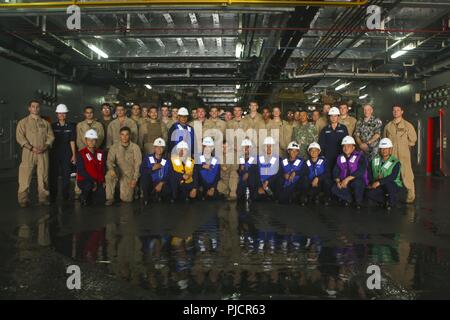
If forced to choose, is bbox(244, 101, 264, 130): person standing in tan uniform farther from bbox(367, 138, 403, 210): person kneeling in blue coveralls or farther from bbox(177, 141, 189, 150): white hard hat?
bbox(367, 138, 403, 210): person kneeling in blue coveralls

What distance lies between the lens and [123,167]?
7.74m

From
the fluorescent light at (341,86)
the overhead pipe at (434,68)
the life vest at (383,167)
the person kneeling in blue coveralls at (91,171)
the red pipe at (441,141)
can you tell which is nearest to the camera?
the life vest at (383,167)

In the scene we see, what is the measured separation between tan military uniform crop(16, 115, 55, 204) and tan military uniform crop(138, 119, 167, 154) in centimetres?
176

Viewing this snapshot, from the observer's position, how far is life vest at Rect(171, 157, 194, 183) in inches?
301

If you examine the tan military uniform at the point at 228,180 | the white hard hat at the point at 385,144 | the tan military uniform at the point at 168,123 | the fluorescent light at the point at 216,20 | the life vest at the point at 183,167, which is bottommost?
the tan military uniform at the point at 228,180

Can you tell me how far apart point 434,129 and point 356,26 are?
27.1 feet

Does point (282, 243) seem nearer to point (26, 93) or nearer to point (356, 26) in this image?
point (356, 26)

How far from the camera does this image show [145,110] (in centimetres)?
951

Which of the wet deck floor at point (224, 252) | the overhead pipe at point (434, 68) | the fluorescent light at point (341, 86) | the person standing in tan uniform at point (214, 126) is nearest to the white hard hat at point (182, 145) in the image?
the person standing in tan uniform at point (214, 126)

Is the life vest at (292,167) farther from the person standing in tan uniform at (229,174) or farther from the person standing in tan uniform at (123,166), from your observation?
the person standing in tan uniform at (123,166)

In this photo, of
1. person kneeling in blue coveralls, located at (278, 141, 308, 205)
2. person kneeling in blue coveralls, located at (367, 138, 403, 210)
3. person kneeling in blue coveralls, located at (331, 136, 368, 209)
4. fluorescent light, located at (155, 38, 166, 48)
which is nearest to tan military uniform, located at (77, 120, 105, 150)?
person kneeling in blue coveralls, located at (278, 141, 308, 205)

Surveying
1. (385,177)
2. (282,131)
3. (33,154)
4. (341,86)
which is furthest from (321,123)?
(341,86)

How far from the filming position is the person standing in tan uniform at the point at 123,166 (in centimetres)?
764

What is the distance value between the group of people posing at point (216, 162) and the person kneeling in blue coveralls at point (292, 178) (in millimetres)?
18
